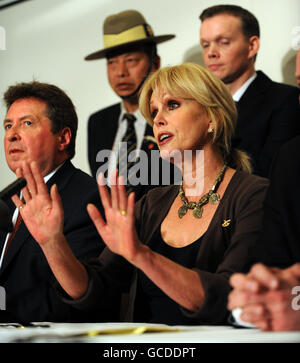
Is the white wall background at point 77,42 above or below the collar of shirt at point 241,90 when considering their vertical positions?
above

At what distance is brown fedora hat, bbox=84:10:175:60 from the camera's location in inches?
110

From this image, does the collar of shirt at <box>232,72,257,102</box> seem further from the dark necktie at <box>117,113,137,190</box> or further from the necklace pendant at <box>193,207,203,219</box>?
the necklace pendant at <box>193,207,203,219</box>

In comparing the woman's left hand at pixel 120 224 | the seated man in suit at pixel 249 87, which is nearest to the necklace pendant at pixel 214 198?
the woman's left hand at pixel 120 224

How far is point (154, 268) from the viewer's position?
1.31 m

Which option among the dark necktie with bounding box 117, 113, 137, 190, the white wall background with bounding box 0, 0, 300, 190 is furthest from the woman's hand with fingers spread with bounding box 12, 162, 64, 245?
the white wall background with bounding box 0, 0, 300, 190

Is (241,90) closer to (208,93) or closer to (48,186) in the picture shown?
(208,93)

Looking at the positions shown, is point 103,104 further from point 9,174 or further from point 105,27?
point 9,174

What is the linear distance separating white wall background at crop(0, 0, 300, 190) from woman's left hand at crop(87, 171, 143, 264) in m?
1.60

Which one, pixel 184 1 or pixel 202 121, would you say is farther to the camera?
pixel 184 1

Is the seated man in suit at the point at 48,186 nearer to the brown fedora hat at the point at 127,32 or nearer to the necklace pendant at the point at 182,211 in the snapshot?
the necklace pendant at the point at 182,211

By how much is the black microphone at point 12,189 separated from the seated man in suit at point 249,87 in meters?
1.00

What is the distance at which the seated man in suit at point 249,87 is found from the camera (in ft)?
7.09

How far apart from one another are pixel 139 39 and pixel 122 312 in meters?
1.46
